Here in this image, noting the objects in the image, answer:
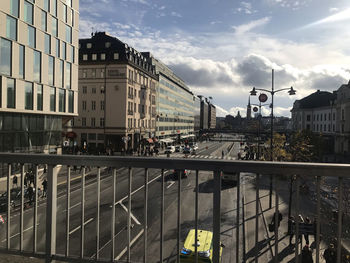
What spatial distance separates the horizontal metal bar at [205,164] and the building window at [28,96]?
26890 millimetres

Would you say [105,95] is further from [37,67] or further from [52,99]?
[37,67]

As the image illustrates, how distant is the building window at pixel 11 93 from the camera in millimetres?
25052

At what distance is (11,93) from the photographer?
2536 centimetres

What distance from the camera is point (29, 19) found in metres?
27.2

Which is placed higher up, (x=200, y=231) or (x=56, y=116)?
(x=56, y=116)

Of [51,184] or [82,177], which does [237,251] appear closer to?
[82,177]

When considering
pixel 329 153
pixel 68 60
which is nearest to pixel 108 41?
pixel 68 60

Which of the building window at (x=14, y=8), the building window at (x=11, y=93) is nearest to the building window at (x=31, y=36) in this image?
the building window at (x=14, y=8)

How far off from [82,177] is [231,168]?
185 cm

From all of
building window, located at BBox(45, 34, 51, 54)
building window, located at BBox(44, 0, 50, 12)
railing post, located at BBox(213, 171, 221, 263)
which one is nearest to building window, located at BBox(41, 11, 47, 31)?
building window, located at BBox(44, 0, 50, 12)

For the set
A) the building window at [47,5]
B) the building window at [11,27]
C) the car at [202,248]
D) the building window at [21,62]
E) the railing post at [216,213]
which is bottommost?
the car at [202,248]

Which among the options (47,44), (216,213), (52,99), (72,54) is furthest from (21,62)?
(216,213)

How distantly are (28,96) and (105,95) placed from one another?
2645cm

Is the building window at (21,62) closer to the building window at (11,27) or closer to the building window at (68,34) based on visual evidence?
the building window at (11,27)
